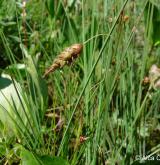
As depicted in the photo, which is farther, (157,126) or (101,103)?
(157,126)

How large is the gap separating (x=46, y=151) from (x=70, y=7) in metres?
0.91

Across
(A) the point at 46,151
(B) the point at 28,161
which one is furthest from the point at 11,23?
(B) the point at 28,161

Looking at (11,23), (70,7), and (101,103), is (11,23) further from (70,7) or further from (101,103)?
(101,103)

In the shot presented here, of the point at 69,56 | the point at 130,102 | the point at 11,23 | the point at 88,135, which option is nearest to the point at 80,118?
the point at 88,135

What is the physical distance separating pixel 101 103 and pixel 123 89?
0.19 metres

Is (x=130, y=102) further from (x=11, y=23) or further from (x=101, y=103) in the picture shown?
(x=11, y=23)

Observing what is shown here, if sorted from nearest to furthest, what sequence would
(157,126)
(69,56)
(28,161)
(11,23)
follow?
(69,56), (28,161), (157,126), (11,23)

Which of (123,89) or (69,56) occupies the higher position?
(69,56)

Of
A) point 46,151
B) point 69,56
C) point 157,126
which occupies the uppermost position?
point 69,56

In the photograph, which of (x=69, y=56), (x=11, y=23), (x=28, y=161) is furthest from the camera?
(x=11, y=23)

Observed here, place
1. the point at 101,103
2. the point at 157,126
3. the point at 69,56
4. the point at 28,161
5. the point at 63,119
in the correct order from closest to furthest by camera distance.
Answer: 1. the point at 69,56
2. the point at 28,161
3. the point at 101,103
4. the point at 63,119
5. the point at 157,126

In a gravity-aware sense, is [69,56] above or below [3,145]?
above

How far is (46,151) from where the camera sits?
0.94 metres

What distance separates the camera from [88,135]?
36.9 inches
